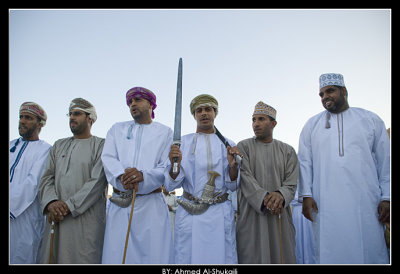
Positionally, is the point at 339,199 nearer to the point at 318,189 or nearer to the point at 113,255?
the point at 318,189

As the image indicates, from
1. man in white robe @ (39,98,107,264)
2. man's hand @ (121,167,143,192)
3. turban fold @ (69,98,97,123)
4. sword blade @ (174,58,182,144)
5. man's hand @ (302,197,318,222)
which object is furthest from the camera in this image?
turban fold @ (69,98,97,123)

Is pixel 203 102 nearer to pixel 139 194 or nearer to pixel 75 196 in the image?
pixel 139 194

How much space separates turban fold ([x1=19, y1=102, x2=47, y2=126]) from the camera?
459 cm

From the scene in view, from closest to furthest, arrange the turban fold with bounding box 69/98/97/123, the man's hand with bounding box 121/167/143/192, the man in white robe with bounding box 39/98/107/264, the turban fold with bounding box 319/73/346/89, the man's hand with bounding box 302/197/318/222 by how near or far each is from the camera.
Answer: the man's hand with bounding box 121/167/143/192 → the man in white robe with bounding box 39/98/107/264 → the man's hand with bounding box 302/197/318/222 → the turban fold with bounding box 319/73/346/89 → the turban fold with bounding box 69/98/97/123

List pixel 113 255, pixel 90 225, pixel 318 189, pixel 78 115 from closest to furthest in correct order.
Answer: pixel 113 255
pixel 90 225
pixel 318 189
pixel 78 115

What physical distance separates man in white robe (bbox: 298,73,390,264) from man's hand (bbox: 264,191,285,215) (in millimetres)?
541

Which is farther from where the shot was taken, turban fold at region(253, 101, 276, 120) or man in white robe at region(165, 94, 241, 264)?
turban fold at region(253, 101, 276, 120)

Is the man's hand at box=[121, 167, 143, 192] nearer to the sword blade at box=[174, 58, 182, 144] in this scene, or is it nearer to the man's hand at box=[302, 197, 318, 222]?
the sword blade at box=[174, 58, 182, 144]

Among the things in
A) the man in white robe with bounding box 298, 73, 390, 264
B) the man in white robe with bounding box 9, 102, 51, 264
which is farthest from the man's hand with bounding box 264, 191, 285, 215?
the man in white robe with bounding box 9, 102, 51, 264

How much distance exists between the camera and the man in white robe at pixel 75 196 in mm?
3590

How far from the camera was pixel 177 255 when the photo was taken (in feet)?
11.8

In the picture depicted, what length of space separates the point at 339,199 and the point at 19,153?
4.18 metres
